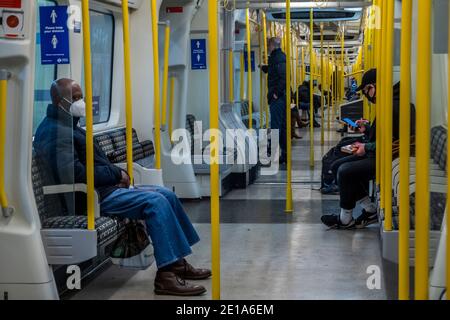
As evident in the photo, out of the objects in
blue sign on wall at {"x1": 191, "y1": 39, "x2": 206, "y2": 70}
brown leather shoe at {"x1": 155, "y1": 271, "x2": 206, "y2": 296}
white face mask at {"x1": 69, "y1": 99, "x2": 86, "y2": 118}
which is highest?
blue sign on wall at {"x1": 191, "y1": 39, "x2": 206, "y2": 70}

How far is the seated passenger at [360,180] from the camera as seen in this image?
7.26 m

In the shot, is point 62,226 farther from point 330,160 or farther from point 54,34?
point 330,160

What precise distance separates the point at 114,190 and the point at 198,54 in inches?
182

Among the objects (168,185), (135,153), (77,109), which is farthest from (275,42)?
(77,109)

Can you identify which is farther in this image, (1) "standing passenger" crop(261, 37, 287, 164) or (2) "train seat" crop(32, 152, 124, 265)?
(1) "standing passenger" crop(261, 37, 287, 164)

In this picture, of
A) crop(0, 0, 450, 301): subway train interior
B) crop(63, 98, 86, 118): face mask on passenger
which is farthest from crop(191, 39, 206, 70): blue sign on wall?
crop(63, 98, 86, 118): face mask on passenger

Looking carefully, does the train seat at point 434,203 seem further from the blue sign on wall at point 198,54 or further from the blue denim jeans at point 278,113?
the blue denim jeans at point 278,113

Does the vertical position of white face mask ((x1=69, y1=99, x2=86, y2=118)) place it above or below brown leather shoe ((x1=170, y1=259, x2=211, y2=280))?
above

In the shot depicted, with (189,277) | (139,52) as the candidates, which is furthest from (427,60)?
(139,52)

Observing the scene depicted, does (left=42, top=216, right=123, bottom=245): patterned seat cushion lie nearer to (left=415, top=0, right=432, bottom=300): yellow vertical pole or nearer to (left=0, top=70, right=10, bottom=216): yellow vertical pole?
(left=0, top=70, right=10, bottom=216): yellow vertical pole

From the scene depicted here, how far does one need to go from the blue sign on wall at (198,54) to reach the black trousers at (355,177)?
308 centimetres

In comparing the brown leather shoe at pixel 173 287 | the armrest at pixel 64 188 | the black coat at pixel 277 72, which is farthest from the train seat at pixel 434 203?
the black coat at pixel 277 72

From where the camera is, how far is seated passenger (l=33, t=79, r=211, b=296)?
505cm

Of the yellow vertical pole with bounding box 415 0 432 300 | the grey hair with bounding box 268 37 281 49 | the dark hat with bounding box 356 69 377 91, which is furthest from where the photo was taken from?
the grey hair with bounding box 268 37 281 49
